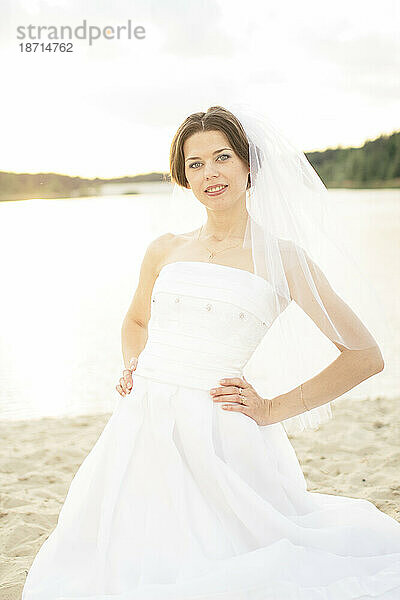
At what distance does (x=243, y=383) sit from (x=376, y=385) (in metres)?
4.22

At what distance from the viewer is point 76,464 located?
13.5ft

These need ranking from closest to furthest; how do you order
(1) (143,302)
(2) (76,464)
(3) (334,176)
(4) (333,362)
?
(4) (333,362), (1) (143,302), (2) (76,464), (3) (334,176)

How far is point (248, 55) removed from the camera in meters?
12.8

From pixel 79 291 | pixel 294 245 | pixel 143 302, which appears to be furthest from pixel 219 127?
pixel 79 291

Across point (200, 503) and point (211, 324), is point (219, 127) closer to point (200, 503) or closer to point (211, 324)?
point (211, 324)

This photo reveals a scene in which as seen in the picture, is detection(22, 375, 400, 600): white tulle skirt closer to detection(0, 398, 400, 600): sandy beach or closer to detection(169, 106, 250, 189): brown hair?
detection(0, 398, 400, 600): sandy beach

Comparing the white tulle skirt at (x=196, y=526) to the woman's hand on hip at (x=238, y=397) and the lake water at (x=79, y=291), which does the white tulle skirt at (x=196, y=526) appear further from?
the lake water at (x=79, y=291)

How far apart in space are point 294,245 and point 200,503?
0.89m

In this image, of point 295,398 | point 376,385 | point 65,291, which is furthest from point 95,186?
point 295,398

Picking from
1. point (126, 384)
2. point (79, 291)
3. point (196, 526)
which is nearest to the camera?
point (196, 526)

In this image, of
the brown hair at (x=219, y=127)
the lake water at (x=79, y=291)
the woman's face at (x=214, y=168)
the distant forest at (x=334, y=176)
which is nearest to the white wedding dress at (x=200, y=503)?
the woman's face at (x=214, y=168)

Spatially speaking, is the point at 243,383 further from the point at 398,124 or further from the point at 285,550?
the point at 398,124

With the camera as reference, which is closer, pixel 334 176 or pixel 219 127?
pixel 219 127

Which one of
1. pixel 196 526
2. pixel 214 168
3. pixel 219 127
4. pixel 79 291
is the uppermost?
pixel 79 291
